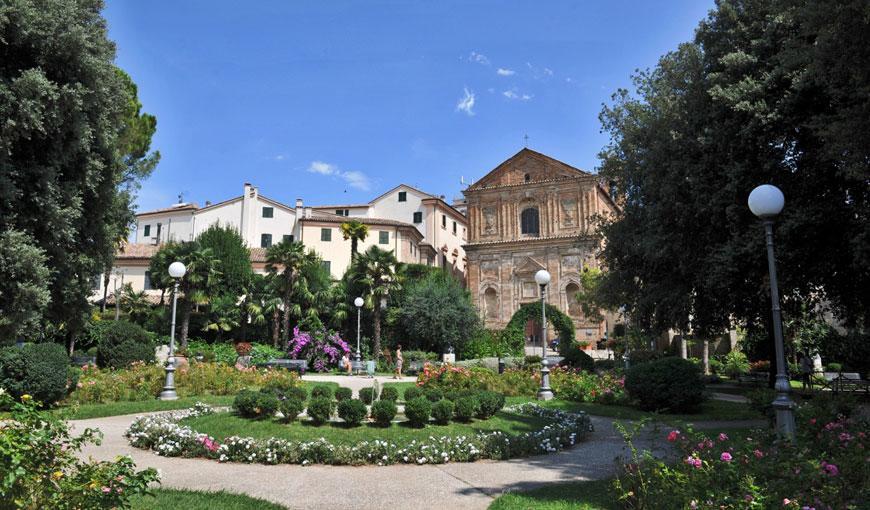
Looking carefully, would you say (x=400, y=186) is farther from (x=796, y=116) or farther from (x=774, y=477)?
(x=774, y=477)

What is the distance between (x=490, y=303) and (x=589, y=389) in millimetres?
32029

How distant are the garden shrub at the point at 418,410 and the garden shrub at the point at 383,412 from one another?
0.26 meters

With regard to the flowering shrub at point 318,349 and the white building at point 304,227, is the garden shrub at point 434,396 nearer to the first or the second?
the flowering shrub at point 318,349

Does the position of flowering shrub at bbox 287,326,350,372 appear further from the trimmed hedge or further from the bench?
the trimmed hedge

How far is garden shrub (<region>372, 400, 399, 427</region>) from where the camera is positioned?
29.4 feet

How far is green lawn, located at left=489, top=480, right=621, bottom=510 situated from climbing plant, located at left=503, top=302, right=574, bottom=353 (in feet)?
91.7

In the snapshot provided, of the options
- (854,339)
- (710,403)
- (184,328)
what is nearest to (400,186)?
(184,328)

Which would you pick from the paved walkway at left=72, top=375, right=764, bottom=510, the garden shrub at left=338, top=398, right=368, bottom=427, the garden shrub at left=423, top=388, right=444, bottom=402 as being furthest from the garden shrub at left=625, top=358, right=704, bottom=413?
the garden shrub at left=338, top=398, right=368, bottom=427

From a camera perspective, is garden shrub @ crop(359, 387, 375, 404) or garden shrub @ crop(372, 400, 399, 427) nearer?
garden shrub @ crop(372, 400, 399, 427)

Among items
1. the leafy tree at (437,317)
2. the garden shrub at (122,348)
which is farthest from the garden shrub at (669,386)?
the leafy tree at (437,317)

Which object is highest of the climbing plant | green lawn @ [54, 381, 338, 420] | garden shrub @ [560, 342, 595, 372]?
the climbing plant

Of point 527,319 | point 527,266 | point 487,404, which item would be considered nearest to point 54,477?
point 487,404

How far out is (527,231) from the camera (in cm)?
4712

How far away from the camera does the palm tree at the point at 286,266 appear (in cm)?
3319
